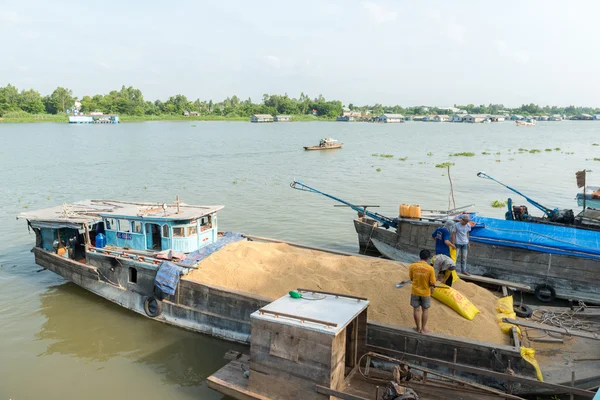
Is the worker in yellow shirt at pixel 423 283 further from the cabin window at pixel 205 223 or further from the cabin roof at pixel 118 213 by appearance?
the cabin window at pixel 205 223

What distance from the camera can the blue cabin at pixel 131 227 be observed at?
12609 millimetres

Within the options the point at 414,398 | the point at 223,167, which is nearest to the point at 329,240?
the point at 414,398

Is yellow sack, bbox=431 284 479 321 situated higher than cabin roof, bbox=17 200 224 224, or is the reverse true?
cabin roof, bbox=17 200 224 224

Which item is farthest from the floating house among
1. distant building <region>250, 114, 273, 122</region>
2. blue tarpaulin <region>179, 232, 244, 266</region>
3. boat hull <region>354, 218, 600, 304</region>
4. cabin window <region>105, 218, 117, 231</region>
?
boat hull <region>354, 218, 600, 304</region>

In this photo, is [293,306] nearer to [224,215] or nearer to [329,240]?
[329,240]

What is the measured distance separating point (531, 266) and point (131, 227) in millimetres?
12044

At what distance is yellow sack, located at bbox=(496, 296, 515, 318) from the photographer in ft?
31.9

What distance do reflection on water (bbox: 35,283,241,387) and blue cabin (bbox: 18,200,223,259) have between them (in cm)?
195

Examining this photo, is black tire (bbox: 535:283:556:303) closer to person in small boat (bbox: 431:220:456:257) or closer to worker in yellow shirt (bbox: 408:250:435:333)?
person in small boat (bbox: 431:220:456:257)

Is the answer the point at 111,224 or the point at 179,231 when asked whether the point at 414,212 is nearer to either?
the point at 179,231

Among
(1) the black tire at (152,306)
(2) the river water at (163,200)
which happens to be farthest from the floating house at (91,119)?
(1) the black tire at (152,306)

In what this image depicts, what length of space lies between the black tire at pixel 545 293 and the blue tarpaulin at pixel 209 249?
360 inches

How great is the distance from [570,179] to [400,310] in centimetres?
3362

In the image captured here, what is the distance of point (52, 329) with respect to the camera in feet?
41.2
